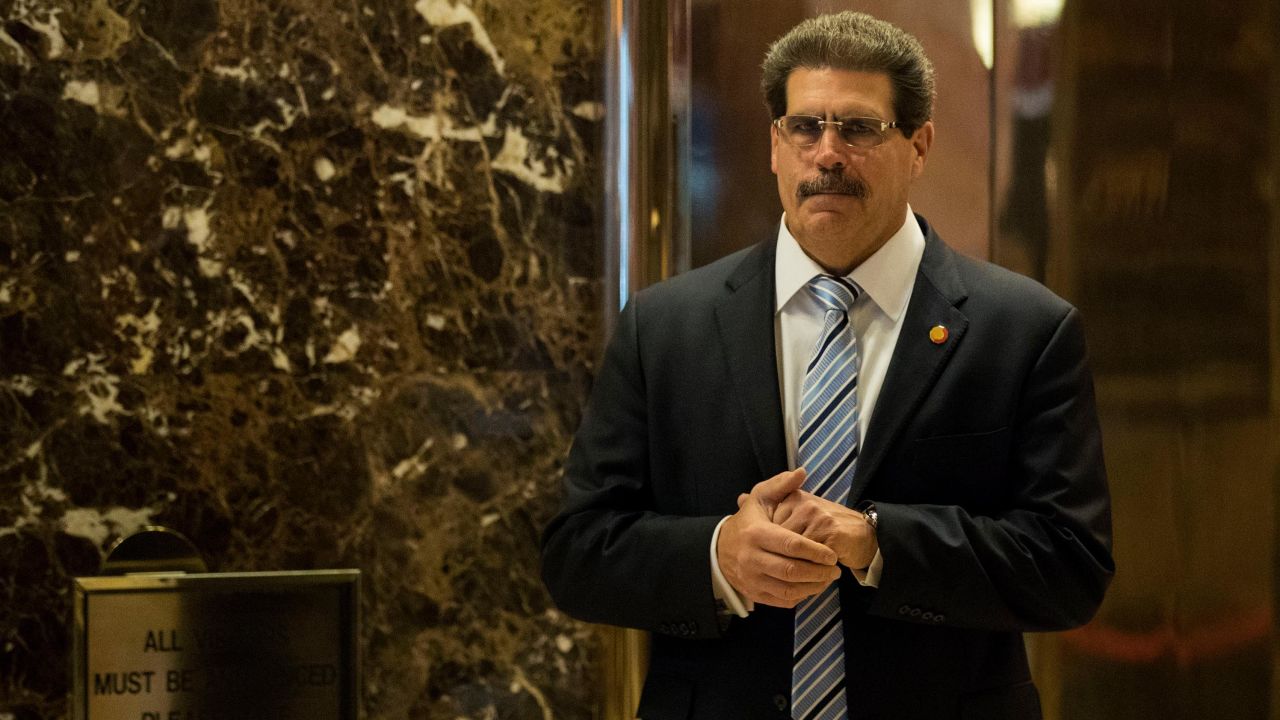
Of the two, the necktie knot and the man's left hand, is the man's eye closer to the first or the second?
the necktie knot

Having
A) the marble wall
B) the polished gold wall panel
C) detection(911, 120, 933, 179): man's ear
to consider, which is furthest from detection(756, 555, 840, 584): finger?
the polished gold wall panel

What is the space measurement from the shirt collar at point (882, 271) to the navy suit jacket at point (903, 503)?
3cm

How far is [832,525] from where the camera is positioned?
1.95 meters

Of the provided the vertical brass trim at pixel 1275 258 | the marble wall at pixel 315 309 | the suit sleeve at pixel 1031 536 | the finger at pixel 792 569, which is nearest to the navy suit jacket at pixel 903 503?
the suit sleeve at pixel 1031 536

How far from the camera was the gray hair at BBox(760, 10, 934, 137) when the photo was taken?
2.22 metres

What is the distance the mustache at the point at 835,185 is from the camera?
86.1 inches

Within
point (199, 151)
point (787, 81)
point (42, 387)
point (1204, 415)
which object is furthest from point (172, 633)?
point (1204, 415)

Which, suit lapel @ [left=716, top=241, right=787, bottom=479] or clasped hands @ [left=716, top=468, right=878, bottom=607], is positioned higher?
suit lapel @ [left=716, top=241, right=787, bottom=479]

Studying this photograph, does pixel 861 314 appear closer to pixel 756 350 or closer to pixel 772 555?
pixel 756 350

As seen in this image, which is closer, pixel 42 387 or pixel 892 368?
pixel 892 368

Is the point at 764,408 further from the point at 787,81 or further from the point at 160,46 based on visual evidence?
the point at 160,46

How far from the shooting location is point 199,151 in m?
2.90

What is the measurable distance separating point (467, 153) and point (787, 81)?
0.99 m

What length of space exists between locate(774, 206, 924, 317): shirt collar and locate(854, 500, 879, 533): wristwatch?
Answer: 13.2 inches
